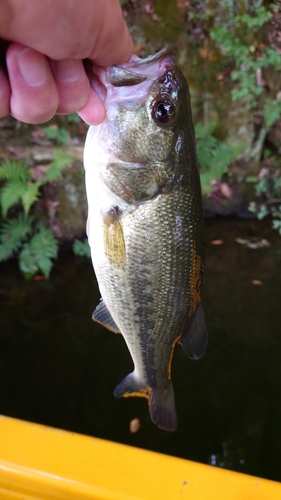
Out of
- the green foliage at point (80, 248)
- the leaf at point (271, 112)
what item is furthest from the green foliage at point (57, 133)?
the leaf at point (271, 112)

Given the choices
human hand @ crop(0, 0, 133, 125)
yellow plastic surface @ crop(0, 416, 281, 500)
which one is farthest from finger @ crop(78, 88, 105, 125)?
yellow plastic surface @ crop(0, 416, 281, 500)

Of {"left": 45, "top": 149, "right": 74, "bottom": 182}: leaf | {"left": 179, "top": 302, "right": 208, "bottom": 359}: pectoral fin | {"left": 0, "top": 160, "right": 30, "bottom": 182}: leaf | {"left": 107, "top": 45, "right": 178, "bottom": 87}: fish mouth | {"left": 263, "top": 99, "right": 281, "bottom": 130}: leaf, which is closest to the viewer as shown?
{"left": 107, "top": 45, "right": 178, "bottom": 87}: fish mouth

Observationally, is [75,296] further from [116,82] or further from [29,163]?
[116,82]

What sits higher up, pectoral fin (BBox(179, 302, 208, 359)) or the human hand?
the human hand

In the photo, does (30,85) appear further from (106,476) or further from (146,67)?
(106,476)

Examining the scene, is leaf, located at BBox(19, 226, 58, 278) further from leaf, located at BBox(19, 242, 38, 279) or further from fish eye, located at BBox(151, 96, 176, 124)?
fish eye, located at BBox(151, 96, 176, 124)

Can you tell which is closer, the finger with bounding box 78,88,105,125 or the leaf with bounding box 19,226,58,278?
the finger with bounding box 78,88,105,125

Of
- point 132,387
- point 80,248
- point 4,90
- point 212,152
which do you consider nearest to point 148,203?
point 4,90
